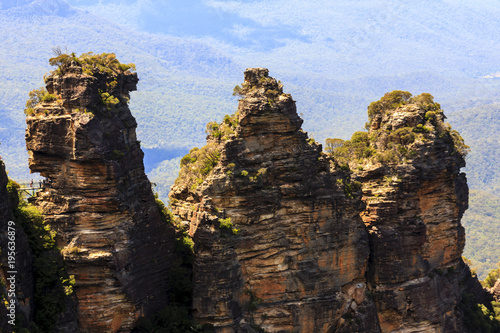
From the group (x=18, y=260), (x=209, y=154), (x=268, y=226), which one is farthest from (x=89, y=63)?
(x=268, y=226)

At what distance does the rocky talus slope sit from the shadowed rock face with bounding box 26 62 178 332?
21.3 ft

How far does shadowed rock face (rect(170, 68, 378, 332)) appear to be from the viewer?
51.3 m

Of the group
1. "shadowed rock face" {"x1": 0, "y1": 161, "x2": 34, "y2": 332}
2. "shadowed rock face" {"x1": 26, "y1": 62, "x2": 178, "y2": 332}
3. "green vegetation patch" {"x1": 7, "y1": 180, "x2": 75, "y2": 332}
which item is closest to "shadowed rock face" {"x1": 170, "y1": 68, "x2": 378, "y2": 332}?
"shadowed rock face" {"x1": 26, "y1": 62, "x2": 178, "y2": 332}

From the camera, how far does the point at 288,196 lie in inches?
2108

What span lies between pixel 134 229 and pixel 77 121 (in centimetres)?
938

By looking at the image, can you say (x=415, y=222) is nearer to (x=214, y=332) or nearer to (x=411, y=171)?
(x=411, y=171)

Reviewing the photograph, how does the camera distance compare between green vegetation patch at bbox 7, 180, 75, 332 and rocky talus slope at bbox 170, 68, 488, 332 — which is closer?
green vegetation patch at bbox 7, 180, 75, 332

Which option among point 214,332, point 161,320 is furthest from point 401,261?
point 161,320

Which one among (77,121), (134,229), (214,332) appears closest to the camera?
(77,121)

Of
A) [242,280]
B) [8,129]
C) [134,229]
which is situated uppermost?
[8,129]

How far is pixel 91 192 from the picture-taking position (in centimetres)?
4603

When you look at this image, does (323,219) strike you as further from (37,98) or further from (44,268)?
(37,98)

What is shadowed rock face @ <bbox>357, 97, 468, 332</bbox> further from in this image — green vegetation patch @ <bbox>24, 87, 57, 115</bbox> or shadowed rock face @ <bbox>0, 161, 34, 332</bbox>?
shadowed rock face @ <bbox>0, 161, 34, 332</bbox>

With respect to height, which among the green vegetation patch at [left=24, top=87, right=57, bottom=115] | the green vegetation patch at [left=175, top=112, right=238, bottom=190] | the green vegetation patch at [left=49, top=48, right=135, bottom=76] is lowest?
the green vegetation patch at [left=175, top=112, right=238, bottom=190]
